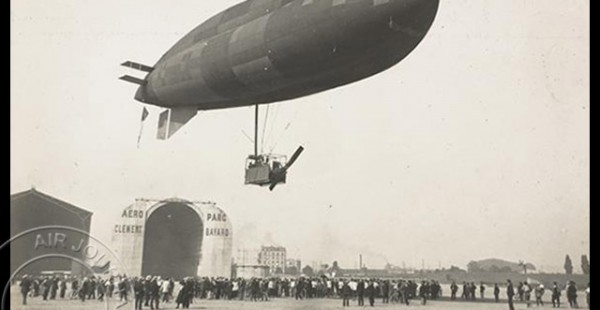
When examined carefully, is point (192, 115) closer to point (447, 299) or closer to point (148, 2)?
point (148, 2)

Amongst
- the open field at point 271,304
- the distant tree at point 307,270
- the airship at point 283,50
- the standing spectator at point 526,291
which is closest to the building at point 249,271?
the open field at point 271,304

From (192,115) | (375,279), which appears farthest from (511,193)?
(192,115)

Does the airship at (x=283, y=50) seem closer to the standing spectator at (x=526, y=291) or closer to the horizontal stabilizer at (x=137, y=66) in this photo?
the horizontal stabilizer at (x=137, y=66)

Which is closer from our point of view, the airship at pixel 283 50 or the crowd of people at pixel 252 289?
the airship at pixel 283 50

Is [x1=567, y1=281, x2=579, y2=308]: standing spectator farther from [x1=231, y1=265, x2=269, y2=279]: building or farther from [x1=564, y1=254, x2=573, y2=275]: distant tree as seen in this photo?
[x1=231, y1=265, x2=269, y2=279]: building

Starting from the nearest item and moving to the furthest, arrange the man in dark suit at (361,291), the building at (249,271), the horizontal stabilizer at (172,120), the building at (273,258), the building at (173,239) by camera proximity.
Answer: the horizontal stabilizer at (172,120), the building at (173,239), the man in dark suit at (361,291), the building at (273,258), the building at (249,271)

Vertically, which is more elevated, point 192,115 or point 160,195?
point 192,115

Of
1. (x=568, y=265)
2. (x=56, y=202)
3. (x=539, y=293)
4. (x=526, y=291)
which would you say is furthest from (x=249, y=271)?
(x=568, y=265)
